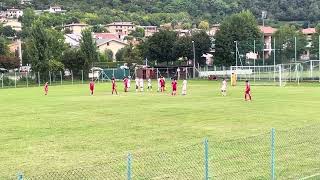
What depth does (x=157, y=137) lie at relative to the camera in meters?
20.9

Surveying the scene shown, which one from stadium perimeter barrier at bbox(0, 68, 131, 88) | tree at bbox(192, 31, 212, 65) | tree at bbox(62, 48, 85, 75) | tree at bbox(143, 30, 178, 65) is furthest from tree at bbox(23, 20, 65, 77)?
tree at bbox(192, 31, 212, 65)

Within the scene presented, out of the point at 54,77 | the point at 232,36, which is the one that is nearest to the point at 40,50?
the point at 54,77

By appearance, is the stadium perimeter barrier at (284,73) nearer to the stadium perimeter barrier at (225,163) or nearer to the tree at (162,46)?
the tree at (162,46)

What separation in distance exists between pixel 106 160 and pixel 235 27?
84752mm

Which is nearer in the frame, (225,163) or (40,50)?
(225,163)

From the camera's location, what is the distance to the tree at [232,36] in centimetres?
9169

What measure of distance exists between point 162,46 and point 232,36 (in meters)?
13.6

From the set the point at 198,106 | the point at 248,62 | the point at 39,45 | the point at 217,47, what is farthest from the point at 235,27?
the point at 198,106

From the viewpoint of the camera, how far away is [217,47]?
3733 inches

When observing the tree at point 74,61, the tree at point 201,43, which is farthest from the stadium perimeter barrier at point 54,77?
the tree at point 201,43

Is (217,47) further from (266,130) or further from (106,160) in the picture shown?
(106,160)

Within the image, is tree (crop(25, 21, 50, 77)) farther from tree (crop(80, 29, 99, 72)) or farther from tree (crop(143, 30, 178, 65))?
tree (crop(143, 30, 178, 65))

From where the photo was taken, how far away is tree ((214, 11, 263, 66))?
91.7m

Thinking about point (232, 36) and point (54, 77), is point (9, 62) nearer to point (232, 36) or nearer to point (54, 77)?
point (54, 77)
